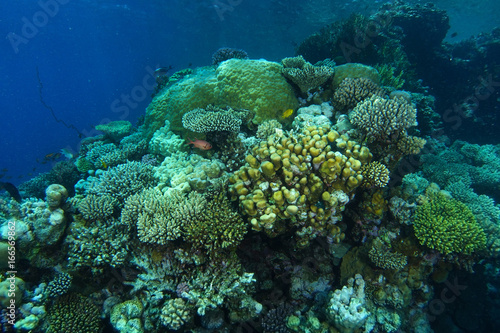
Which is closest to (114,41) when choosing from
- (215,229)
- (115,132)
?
(115,132)

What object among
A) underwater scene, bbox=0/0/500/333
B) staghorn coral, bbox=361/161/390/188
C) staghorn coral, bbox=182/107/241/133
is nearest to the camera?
underwater scene, bbox=0/0/500/333

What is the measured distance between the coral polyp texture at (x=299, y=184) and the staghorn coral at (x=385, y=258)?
89cm

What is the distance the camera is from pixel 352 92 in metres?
5.50

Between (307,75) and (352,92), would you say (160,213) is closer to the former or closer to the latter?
(307,75)

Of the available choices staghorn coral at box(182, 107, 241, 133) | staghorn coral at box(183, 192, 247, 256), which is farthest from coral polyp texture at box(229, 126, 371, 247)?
staghorn coral at box(182, 107, 241, 133)

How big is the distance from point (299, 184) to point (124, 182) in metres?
3.78

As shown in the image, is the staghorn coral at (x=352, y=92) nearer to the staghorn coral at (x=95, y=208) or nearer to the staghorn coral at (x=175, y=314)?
the staghorn coral at (x=175, y=314)

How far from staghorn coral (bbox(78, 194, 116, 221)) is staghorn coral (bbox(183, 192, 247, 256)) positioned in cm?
173

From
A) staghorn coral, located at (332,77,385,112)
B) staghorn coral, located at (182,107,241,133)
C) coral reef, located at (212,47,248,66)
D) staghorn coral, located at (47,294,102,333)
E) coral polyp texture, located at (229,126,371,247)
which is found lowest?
staghorn coral, located at (47,294,102,333)

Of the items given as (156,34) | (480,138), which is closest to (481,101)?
(480,138)

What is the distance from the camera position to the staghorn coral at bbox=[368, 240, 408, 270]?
4.07 metres

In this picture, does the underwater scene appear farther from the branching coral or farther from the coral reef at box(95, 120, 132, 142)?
the coral reef at box(95, 120, 132, 142)

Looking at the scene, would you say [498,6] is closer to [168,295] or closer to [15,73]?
[168,295]

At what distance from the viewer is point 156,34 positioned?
57.6 meters
